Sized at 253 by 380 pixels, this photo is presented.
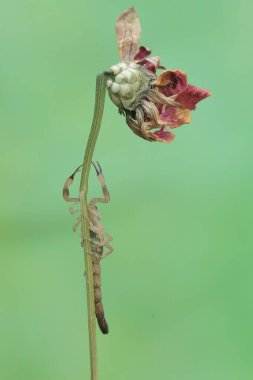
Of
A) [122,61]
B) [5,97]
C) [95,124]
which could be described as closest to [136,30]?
[122,61]

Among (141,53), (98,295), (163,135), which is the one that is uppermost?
(141,53)

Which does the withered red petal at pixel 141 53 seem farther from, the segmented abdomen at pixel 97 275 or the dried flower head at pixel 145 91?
the segmented abdomen at pixel 97 275

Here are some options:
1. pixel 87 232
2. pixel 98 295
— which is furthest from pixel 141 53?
pixel 98 295

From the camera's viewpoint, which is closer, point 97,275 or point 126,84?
point 126,84

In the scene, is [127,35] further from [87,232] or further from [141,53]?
[87,232]

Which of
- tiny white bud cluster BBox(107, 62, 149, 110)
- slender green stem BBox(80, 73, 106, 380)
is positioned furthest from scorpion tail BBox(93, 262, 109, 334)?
tiny white bud cluster BBox(107, 62, 149, 110)

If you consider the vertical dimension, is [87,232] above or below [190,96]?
below

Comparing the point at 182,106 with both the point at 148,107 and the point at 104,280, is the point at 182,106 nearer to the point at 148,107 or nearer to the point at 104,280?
the point at 148,107

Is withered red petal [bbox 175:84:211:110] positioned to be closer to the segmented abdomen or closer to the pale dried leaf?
the pale dried leaf

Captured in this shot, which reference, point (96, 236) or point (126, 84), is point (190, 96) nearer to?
point (126, 84)
